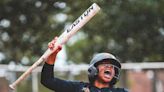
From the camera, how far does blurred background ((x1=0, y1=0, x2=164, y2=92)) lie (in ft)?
34.5

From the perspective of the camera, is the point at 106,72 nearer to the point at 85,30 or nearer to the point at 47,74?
the point at 47,74

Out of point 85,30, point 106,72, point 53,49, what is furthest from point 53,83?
point 85,30

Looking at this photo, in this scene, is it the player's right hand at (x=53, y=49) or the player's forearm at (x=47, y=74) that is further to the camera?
the player's forearm at (x=47, y=74)

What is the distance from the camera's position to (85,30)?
14789mm

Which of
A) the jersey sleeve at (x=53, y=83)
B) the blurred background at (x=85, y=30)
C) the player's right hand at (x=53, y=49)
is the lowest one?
the jersey sleeve at (x=53, y=83)

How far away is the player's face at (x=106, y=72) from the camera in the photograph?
5.13 m

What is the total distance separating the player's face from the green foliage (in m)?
3.92

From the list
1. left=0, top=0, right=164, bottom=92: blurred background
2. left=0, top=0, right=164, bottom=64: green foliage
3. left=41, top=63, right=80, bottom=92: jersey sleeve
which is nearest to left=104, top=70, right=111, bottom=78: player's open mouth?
left=41, top=63, right=80, bottom=92: jersey sleeve

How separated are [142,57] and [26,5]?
4.57m

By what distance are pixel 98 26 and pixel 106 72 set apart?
8.43 metres

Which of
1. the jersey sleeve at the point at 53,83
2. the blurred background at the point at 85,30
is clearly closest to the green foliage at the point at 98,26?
the blurred background at the point at 85,30

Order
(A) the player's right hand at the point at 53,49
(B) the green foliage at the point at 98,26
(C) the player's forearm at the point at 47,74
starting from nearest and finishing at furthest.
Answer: (A) the player's right hand at the point at 53,49 < (C) the player's forearm at the point at 47,74 < (B) the green foliage at the point at 98,26

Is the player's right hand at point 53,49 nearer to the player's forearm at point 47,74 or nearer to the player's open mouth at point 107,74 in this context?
the player's forearm at point 47,74

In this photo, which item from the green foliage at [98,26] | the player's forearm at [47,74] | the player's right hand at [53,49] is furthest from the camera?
the green foliage at [98,26]
